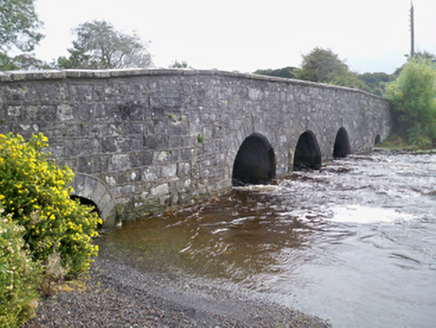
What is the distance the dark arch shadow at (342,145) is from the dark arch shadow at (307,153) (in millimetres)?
3340

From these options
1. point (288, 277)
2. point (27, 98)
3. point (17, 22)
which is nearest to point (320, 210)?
point (288, 277)

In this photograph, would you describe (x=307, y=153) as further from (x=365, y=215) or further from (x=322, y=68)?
(x=322, y=68)

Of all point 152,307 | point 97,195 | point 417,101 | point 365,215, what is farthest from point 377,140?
point 152,307

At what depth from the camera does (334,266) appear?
4652 millimetres

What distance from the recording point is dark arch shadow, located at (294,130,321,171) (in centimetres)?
1296

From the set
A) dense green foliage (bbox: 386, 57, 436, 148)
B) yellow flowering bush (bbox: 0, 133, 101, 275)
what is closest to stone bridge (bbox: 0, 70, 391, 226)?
yellow flowering bush (bbox: 0, 133, 101, 275)

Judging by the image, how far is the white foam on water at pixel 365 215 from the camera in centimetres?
660

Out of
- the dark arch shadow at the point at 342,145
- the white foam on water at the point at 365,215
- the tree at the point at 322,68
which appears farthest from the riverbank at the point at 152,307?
the tree at the point at 322,68

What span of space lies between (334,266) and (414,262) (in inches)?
42.2

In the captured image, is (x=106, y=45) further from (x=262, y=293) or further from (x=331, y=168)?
(x=262, y=293)

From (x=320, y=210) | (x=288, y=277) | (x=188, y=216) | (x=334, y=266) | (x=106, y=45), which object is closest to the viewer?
(x=288, y=277)

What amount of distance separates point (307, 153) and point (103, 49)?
20191 millimetres

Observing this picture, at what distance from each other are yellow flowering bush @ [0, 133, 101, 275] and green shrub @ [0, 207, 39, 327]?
0.98 feet

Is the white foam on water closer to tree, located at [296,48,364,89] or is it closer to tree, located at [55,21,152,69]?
tree, located at [296,48,364,89]
